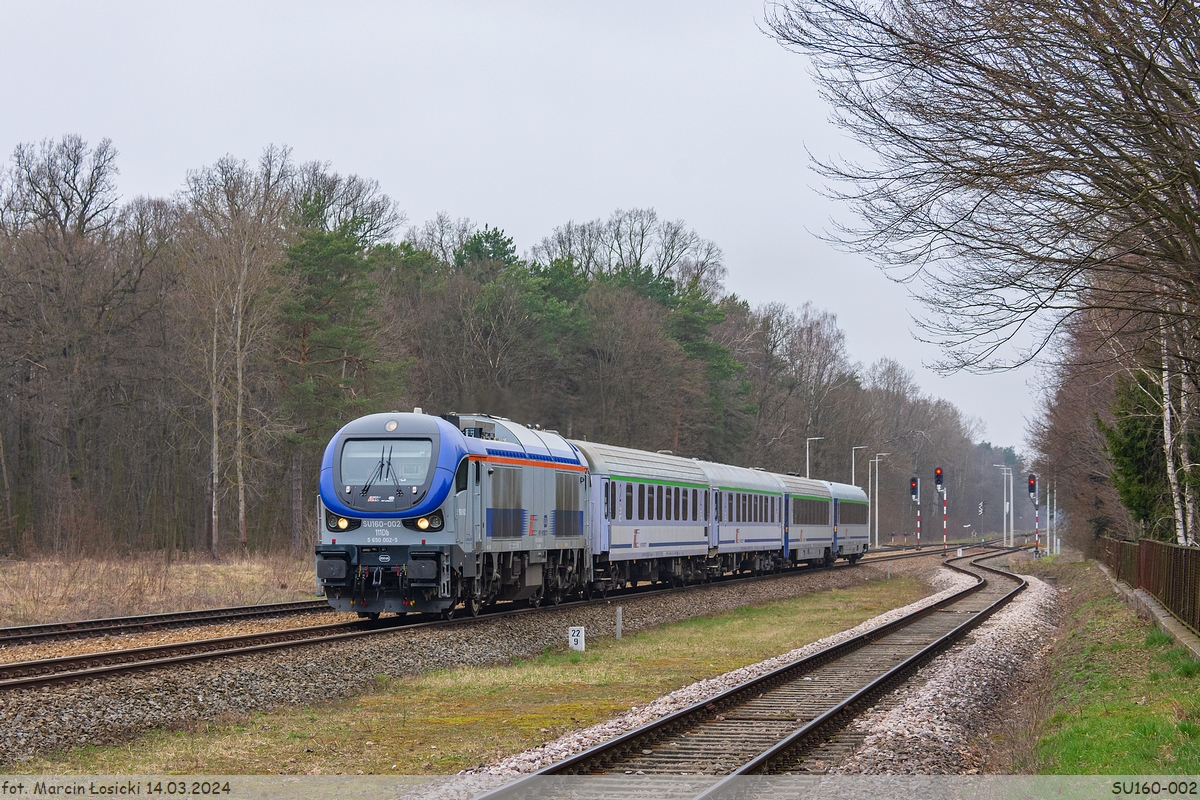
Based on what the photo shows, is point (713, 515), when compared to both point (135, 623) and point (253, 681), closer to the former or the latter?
point (135, 623)

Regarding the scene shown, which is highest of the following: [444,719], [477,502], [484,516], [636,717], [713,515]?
[477,502]

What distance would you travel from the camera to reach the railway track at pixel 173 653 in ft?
39.8

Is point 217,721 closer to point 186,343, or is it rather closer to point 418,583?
point 418,583

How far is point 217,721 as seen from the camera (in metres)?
11.7

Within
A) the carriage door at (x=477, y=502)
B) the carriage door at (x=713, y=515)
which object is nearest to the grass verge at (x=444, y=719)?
the carriage door at (x=477, y=502)

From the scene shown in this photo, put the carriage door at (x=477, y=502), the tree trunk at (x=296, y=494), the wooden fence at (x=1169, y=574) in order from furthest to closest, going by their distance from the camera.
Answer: the tree trunk at (x=296, y=494) → the carriage door at (x=477, y=502) → the wooden fence at (x=1169, y=574)

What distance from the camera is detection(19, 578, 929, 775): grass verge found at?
32.5 feet

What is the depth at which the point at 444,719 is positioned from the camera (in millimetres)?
12430

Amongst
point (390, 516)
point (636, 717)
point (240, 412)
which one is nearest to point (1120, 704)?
point (636, 717)

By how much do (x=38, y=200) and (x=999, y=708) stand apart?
4209cm

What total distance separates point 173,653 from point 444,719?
14.5ft

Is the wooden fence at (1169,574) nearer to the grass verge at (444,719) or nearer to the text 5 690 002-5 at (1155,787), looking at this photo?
the grass verge at (444,719)

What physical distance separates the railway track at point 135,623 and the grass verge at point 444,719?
5410mm

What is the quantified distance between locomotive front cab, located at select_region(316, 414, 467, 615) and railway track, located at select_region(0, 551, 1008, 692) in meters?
0.61
